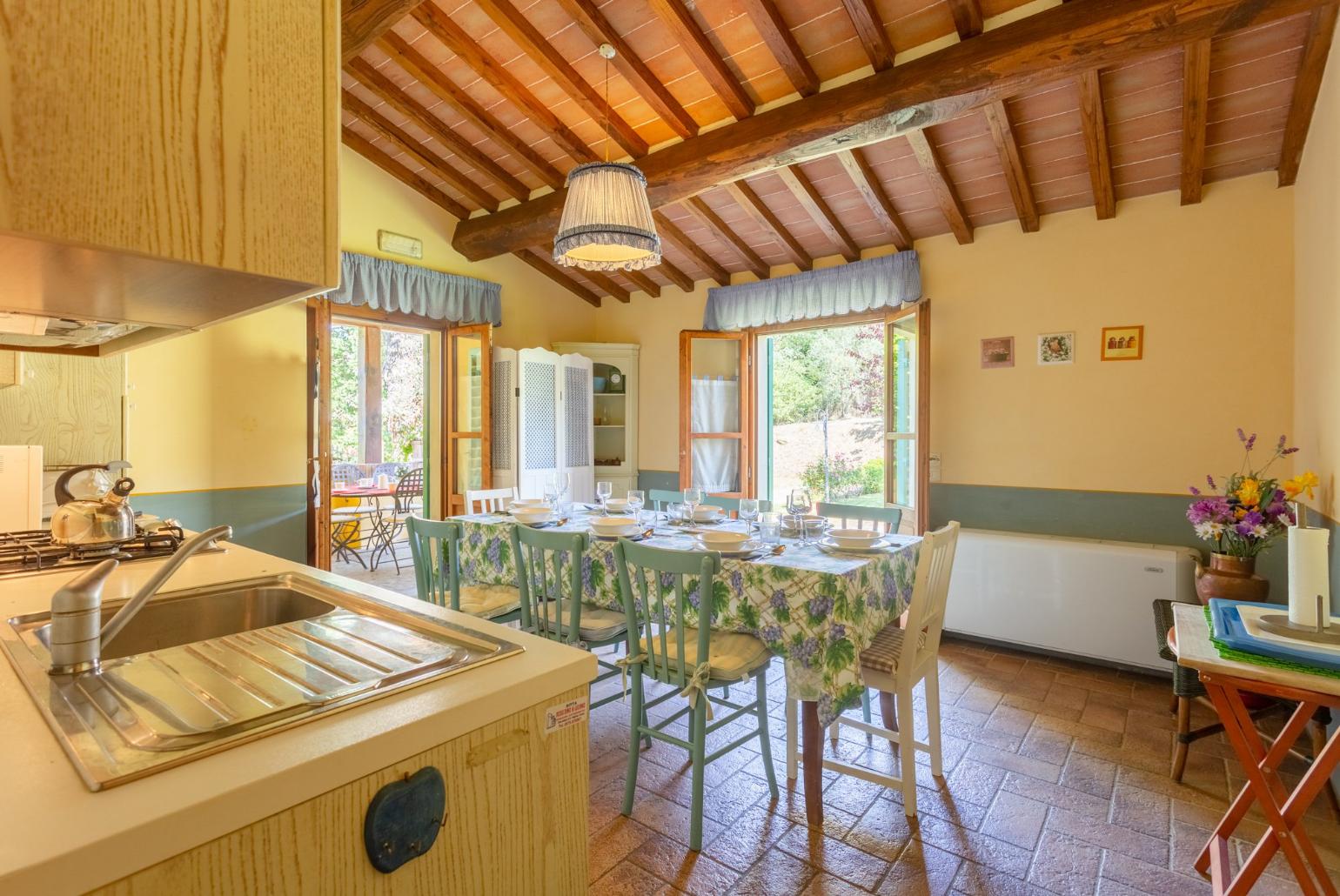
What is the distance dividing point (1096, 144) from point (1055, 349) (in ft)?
3.51

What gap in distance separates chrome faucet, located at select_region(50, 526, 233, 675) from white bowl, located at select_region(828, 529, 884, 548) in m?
1.95

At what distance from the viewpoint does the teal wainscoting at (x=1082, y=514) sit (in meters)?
3.35

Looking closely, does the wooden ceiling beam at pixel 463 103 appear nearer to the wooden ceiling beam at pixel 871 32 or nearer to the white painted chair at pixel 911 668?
the wooden ceiling beam at pixel 871 32

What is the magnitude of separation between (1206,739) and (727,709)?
187 cm

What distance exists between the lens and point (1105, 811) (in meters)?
2.12

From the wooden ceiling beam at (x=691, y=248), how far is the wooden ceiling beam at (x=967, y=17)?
2.14 meters

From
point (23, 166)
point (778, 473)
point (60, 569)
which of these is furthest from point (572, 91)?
point (778, 473)

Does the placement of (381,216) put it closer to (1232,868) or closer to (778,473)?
(1232,868)

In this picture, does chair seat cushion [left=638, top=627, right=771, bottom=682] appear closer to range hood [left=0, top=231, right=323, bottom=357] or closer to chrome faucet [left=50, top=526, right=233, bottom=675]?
chrome faucet [left=50, top=526, right=233, bottom=675]

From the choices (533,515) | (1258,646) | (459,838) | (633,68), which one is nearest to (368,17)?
(633,68)

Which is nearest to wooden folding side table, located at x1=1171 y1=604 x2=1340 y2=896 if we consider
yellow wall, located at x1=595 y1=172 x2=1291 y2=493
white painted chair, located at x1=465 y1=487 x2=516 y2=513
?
yellow wall, located at x1=595 y1=172 x2=1291 y2=493

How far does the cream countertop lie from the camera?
563mm

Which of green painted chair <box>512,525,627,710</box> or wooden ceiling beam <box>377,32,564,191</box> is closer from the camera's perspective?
green painted chair <box>512,525,627,710</box>

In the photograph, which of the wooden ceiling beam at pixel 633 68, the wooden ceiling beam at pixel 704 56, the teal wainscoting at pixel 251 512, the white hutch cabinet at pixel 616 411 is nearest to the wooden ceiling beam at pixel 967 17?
the wooden ceiling beam at pixel 704 56
